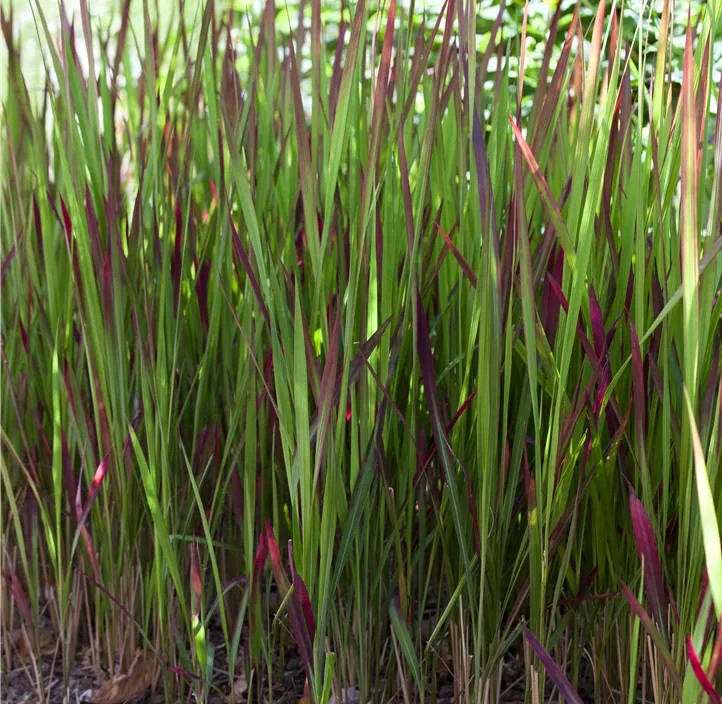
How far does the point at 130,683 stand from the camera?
0.99 meters

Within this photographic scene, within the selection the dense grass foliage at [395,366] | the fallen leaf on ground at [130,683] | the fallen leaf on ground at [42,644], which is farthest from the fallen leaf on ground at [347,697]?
the fallen leaf on ground at [42,644]

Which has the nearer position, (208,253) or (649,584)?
(649,584)

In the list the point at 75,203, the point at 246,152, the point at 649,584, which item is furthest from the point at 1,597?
the point at 649,584

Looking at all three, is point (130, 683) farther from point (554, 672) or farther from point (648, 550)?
point (648, 550)

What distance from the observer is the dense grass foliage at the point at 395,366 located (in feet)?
2.22

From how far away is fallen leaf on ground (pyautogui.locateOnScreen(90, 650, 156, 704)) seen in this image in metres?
0.98

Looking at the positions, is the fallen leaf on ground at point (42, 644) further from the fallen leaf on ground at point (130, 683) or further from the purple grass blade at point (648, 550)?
the purple grass blade at point (648, 550)

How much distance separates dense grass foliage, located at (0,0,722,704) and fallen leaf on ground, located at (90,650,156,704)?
0.01 m

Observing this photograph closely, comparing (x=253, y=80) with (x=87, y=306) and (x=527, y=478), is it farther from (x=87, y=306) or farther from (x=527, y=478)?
(x=527, y=478)

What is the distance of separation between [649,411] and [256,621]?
0.47 metres

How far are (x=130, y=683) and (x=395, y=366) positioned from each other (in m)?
0.54

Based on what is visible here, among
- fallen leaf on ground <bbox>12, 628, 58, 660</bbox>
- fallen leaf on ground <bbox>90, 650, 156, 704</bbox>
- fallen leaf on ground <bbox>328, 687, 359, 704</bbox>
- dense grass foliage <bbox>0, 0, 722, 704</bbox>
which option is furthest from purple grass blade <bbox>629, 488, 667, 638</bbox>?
fallen leaf on ground <bbox>12, 628, 58, 660</bbox>

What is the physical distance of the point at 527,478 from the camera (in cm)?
73

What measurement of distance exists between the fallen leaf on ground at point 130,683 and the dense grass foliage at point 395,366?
0.05 ft
